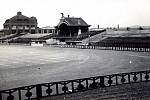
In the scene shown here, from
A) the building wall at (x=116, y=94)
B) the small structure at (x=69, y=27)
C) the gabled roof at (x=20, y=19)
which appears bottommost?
the building wall at (x=116, y=94)

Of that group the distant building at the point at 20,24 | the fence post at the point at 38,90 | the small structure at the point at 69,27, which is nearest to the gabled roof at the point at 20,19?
the distant building at the point at 20,24

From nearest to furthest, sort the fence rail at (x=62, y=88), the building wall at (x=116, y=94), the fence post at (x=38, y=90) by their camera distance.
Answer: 1. the building wall at (x=116, y=94)
2. the fence rail at (x=62, y=88)
3. the fence post at (x=38, y=90)

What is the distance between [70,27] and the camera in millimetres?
74812

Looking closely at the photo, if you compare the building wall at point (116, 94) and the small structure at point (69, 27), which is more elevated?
the small structure at point (69, 27)

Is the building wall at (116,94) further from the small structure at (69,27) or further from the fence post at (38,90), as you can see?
the small structure at (69,27)

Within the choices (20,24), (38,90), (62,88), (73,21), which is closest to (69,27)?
(73,21)

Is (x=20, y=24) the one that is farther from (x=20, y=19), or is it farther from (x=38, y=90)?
(x=38, y=90)

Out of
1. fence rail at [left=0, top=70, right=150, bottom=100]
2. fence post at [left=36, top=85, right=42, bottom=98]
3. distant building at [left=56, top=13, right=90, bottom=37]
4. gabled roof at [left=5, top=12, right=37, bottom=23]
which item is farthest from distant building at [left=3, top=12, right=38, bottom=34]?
fence post at [left=36, top=85, right=42, bottom=98]

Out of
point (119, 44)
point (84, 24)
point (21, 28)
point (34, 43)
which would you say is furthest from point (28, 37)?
point (119, 44)

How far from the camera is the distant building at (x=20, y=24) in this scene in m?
111

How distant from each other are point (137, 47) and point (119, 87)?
37309 millimetres

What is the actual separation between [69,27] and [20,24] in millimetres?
43606

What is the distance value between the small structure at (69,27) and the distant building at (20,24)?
39.3 meters

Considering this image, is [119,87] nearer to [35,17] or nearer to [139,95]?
[139,95]
